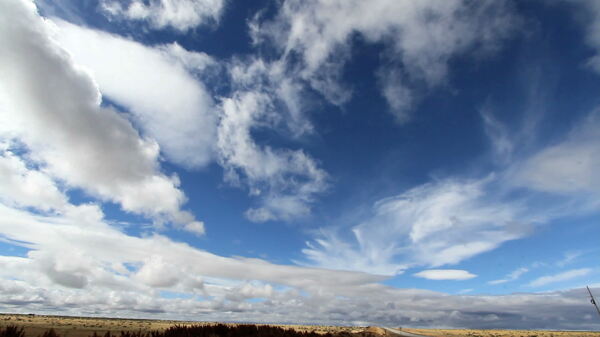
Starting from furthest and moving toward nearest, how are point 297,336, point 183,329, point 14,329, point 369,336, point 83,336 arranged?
point 369,336 → point 83,336 → point 297,336 → point 183,329 → point 14,329

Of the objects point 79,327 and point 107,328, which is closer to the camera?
point 79,327

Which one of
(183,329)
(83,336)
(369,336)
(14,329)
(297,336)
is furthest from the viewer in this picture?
(369,336)

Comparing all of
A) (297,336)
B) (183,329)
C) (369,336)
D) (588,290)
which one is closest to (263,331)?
(297,336)

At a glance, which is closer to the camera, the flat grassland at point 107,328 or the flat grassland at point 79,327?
the flat grassland at point 79,327

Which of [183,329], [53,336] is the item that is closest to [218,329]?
[183,329]

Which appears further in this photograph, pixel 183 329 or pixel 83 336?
pixel 83 336

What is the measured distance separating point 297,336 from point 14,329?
705 inches

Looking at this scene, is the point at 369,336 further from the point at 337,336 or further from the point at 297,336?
the point at 297,336

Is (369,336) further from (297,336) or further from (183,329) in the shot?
(183,329)

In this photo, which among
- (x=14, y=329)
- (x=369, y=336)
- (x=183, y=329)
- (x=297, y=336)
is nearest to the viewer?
(x=14, y=329)

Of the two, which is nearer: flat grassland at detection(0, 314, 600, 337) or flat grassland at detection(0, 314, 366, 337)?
flat grassland at detection(0, 314, 366, 337)

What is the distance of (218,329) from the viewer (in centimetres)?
2409

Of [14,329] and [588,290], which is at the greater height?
[588,290]

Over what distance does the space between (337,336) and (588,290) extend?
31.0 metres
